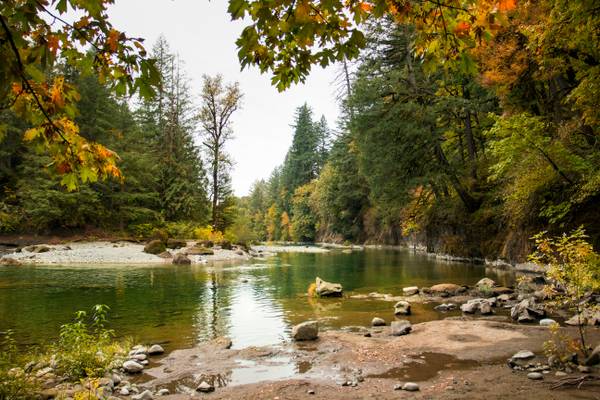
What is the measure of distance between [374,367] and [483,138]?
92.9 feet

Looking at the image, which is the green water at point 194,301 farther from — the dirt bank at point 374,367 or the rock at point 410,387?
the rock at point 410,387

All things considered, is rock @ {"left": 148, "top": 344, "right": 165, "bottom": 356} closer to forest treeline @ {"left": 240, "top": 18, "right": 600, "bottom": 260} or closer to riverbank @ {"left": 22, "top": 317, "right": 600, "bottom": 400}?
riverbank @ {"left": 22, "top": 317, "right": 600, "bottom": 400}

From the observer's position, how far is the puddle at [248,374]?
6445 mm

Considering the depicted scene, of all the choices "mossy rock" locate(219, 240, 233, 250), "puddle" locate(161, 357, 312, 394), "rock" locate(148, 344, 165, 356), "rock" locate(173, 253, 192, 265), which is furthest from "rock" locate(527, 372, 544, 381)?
"mossy rock" locate(219, 240, 233, 250)

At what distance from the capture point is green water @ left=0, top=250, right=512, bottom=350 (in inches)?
396

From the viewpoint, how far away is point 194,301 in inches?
545

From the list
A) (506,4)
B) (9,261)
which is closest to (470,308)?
(506,4)

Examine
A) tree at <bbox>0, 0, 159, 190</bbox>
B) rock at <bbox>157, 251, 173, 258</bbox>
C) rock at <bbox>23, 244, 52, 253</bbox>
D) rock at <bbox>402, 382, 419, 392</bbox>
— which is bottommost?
rock at <bbox>402, 382, 419, 392</bbox>

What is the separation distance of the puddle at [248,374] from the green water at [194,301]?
1.51 metres

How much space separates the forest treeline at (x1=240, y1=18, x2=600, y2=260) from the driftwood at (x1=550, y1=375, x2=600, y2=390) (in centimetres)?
427

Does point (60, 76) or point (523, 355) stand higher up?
point (60, 76)

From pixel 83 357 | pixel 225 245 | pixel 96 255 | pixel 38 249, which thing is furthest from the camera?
pixel 225 245

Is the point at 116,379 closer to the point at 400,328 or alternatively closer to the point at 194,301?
the point at 400,328

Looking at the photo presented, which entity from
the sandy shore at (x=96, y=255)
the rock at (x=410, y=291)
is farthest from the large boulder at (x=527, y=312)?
the sandy shore at (x=96, y=255)
